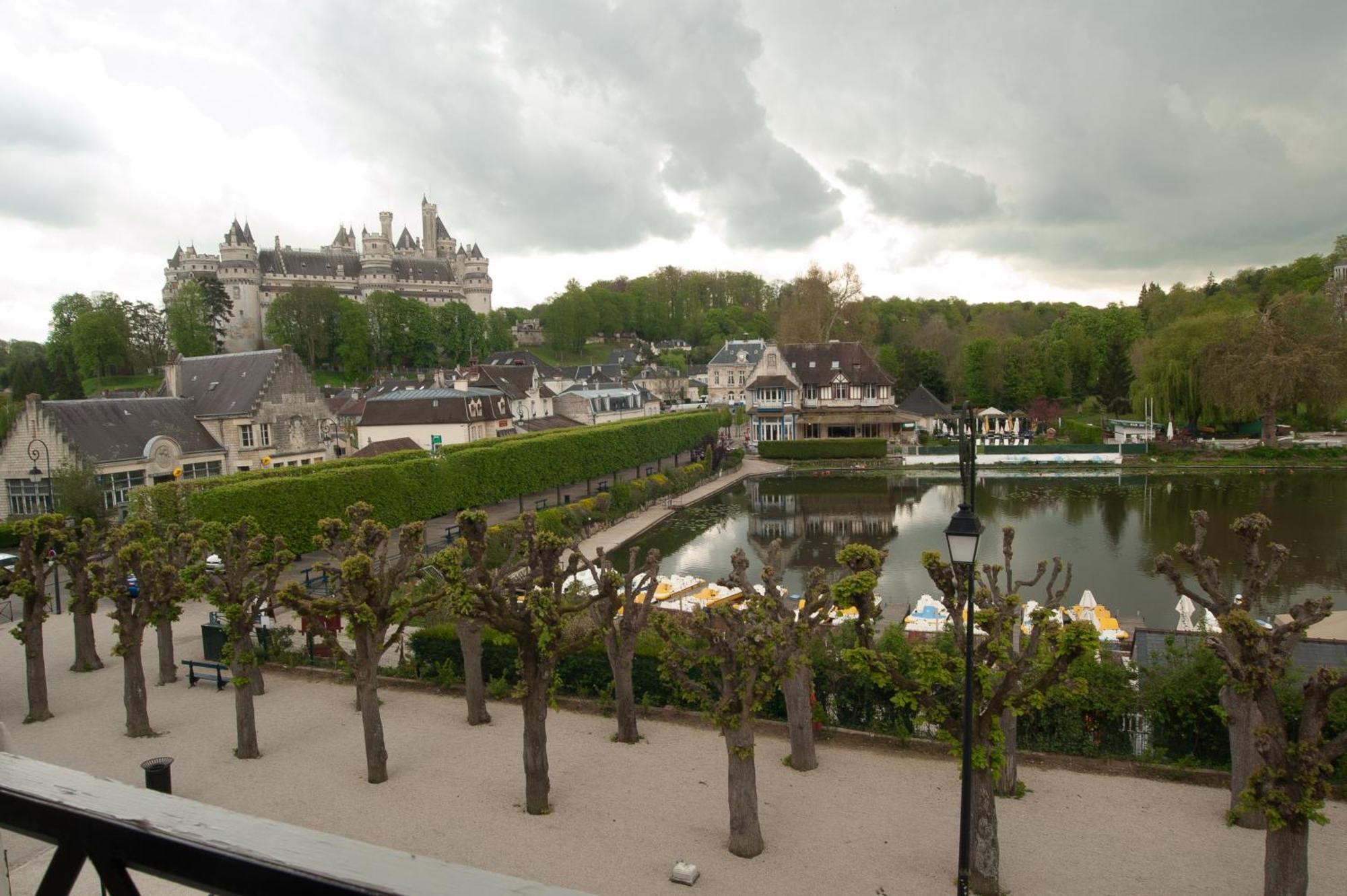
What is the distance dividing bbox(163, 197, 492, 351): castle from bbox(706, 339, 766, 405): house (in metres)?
42.7

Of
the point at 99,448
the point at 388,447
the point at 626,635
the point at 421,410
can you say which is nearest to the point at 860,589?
the point at 626,635

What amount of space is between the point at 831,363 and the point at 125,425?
1844 inches

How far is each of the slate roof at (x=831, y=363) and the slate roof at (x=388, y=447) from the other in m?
32.4

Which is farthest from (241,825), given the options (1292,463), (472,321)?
(472,321)

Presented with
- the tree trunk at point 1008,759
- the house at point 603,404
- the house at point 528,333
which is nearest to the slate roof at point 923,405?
the house at point 603,404

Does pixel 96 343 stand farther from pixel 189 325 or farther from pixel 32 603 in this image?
pixel 32 603

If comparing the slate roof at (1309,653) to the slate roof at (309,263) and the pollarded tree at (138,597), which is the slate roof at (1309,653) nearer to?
the pollarded tree at (138,597)

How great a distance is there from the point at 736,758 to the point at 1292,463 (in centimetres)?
4999

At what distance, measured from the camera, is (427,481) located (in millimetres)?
31969

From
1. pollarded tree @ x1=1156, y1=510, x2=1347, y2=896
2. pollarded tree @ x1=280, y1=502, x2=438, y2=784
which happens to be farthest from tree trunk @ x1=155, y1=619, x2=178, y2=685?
pollarded tree @ x1=1156, y1=510, x2=1347, y2=896

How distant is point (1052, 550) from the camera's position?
30016 millimetres

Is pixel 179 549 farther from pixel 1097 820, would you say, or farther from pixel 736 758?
pixel 1097 820

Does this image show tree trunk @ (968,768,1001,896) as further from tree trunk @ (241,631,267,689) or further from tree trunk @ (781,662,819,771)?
tree trunk @ (241,631,267,689)

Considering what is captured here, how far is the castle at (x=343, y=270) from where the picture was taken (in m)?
101
